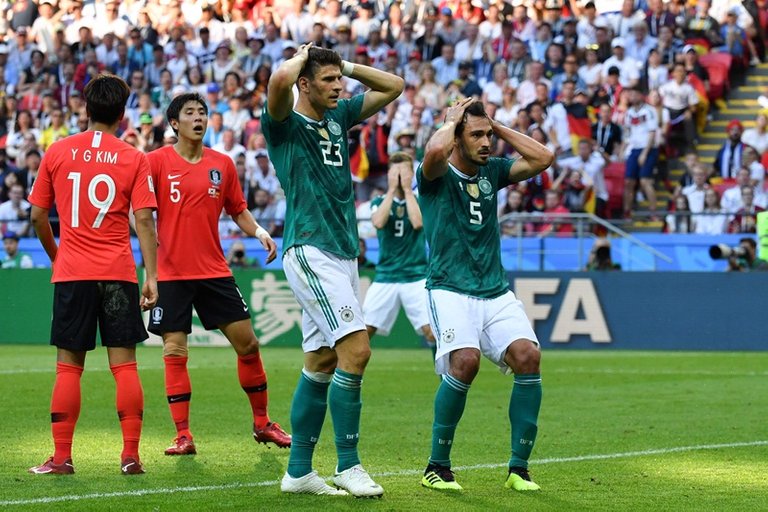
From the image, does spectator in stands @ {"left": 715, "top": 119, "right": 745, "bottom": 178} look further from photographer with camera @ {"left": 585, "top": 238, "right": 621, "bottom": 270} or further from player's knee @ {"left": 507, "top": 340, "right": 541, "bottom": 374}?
player's knee @ {"left": 507, "top": 340, "right": 541, "bottom": 374}

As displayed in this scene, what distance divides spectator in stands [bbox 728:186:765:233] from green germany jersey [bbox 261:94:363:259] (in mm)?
13099

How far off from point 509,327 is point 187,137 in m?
3.02

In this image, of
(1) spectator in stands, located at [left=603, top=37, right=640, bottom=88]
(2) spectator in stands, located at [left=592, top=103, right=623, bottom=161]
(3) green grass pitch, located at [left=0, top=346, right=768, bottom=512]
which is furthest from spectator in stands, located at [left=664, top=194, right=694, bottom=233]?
(3) green grass pitch, located at [left=0, top=346, right=768, bottom=512]

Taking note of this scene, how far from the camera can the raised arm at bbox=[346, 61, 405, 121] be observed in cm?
777

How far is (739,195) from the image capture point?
20641mm

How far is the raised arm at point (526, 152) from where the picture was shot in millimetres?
8148

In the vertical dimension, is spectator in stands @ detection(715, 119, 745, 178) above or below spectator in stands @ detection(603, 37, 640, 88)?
below

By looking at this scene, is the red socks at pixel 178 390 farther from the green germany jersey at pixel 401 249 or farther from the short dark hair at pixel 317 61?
the green germany jersey at pixel 401 249

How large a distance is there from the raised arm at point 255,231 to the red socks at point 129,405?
4.27 ft

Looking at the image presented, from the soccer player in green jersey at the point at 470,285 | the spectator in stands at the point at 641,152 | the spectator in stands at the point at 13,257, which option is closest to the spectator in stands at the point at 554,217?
the spectator in stands at the point at 641,152

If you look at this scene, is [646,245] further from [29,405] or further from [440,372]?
[440,372]

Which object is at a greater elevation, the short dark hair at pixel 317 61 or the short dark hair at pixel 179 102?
the short dark hair at pixel 317 61

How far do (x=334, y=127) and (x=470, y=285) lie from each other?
1221 millimetres

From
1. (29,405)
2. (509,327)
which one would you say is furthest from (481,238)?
(29,405)
